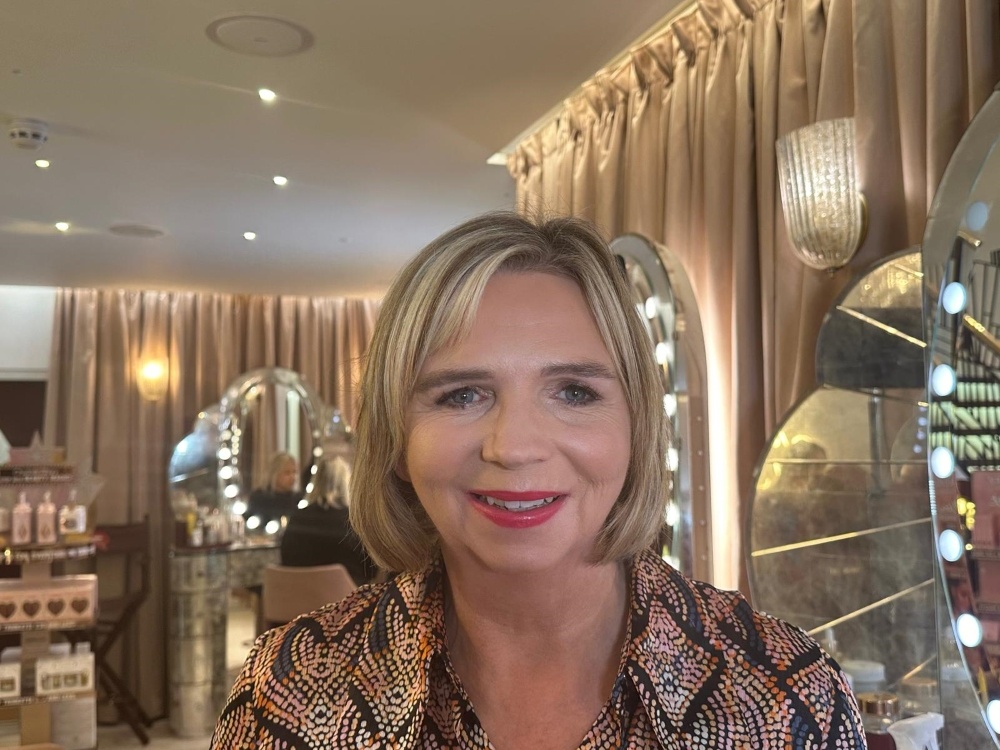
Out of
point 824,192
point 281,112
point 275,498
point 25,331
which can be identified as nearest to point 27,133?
point 281,112

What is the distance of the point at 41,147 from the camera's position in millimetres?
3197

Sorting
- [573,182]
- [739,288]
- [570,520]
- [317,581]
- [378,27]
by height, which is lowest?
[317,581]

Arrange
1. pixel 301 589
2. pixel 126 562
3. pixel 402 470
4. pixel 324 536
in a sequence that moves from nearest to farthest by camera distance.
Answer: pixel 402 470 → pixel 301 589 → pixel 324 536 → pixel 126 562

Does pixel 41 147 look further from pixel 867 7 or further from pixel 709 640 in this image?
pixel 709 640

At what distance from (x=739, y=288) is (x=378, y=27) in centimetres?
113

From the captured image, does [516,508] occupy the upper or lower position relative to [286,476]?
upper

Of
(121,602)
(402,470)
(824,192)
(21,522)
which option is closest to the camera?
→ (402,470)

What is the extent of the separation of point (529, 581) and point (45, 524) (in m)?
3.17

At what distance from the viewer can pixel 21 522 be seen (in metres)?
3.39

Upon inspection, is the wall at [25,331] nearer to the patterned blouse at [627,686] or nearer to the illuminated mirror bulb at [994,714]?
the patterned blouse at [627,686]

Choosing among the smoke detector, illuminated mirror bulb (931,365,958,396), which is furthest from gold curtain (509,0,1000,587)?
the smoke detector

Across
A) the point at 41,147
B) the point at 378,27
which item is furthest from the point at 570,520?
the point at 41,147

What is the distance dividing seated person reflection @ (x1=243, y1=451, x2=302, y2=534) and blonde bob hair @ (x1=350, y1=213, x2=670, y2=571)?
4913 mm

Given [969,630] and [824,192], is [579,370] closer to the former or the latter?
[969,630]
